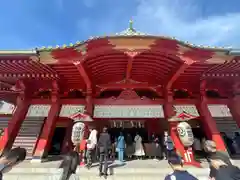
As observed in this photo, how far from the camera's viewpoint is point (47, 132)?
7.03 m

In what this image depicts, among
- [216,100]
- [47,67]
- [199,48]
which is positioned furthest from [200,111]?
[47,67]

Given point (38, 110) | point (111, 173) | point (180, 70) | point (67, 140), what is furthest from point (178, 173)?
point (67, 140)

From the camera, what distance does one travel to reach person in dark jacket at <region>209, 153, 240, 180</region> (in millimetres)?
1865

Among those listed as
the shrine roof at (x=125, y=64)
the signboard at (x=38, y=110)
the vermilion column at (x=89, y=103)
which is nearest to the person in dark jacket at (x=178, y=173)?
the shrine roof at (x=125, y=64)

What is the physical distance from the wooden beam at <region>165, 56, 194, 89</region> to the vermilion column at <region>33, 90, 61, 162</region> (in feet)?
15.0

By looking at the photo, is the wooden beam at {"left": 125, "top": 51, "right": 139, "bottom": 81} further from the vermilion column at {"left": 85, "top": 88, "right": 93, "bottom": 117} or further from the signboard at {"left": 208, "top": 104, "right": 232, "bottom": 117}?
the signboard at {"left": 208, "top": 104, "right": 232, "bottom": 117}

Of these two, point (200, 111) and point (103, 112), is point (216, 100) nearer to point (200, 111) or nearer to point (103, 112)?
point (200, 111)

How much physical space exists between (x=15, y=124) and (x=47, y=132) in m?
1.46

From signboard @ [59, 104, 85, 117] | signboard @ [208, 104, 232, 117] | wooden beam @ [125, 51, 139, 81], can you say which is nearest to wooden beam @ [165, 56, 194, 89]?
wooden beam @ [125, 51, 139, 81]

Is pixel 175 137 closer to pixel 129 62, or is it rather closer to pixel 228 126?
pixel 228 126

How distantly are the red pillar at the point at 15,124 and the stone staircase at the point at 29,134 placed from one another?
0.24 metres

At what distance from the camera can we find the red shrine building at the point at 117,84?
596 cm

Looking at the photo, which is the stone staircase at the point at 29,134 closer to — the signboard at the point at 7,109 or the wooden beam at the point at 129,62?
the signboard at the point at 7,109

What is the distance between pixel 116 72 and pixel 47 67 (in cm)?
254
